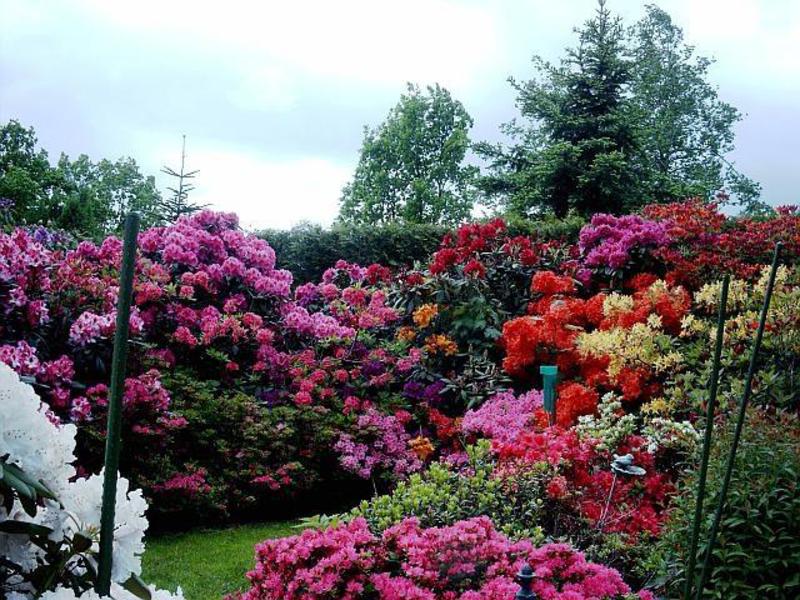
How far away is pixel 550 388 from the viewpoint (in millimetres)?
5391

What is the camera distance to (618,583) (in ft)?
9.16

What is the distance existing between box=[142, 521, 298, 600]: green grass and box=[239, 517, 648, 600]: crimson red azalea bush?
117 centimetres

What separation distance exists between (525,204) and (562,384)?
11730 mm

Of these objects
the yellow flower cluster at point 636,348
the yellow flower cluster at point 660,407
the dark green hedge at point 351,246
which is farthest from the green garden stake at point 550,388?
the dark green hedge at point 351,246

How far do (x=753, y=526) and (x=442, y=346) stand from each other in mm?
3925

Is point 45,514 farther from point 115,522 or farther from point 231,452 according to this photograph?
point 231,452

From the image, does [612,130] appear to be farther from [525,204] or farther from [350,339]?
[350,339]

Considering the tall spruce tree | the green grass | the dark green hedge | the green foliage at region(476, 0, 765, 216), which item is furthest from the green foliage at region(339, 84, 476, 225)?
the green grass

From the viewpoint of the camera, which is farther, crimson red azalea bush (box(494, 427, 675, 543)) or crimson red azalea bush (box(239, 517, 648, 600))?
crimson red azalea bush (box(494, 427, 675, 543))

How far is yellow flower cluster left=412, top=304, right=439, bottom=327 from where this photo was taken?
6.87 metres

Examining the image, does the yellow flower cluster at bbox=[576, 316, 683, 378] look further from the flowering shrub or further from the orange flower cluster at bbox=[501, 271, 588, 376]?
the flowering shrub

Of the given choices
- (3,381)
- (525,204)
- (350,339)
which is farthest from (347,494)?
(525,204)

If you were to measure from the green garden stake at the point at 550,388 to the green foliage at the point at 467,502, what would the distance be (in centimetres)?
152

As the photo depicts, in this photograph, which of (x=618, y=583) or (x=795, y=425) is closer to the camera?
(x=618, y=583)
